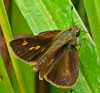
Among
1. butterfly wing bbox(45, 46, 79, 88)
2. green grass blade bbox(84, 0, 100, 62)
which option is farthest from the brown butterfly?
green grass blade bbox(84, 0, 100, 62)

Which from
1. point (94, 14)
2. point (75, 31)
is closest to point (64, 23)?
point (75, 31)

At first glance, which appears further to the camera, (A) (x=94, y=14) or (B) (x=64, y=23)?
(B) (x=64, y=23)

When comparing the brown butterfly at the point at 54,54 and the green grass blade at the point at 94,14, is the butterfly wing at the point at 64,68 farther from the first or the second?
the green grass blade at the point at 94,14

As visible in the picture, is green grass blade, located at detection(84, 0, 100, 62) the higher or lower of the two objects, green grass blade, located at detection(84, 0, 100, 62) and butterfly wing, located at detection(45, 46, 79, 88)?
the higher

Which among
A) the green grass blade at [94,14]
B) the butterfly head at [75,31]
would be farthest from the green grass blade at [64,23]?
the green grass blade at [94,14]

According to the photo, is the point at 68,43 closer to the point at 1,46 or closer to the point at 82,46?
the point at 82,46

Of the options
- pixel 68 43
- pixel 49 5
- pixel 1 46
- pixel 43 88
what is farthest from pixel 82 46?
pixel 1 46

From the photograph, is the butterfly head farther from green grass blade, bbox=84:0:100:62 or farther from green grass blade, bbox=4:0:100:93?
green grass blade, bbox=84:0:100:62

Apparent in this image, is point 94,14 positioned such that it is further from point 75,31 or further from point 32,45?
point 32,45
